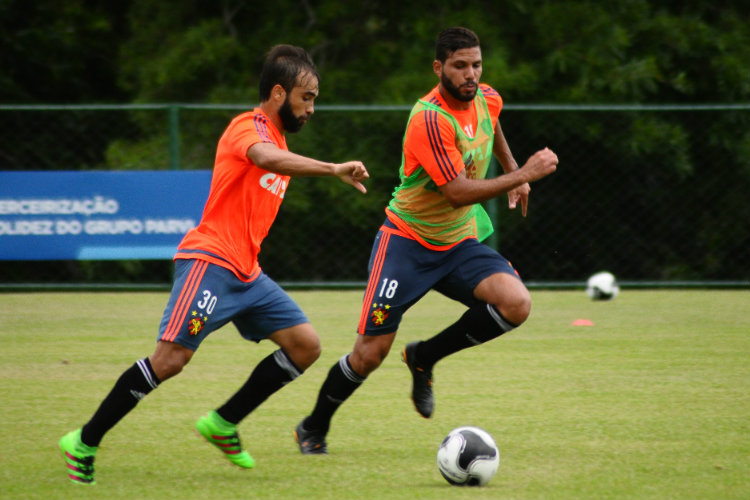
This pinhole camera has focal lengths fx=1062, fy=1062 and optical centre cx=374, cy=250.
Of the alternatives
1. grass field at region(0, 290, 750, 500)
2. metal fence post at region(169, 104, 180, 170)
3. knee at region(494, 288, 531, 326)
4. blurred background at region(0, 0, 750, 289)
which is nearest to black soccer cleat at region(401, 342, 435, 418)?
grass field at region(0, 290, 750, 500)

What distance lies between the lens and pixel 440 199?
548cm

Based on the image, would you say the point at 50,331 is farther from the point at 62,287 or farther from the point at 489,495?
the point at 489,495

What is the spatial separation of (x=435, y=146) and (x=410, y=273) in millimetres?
684

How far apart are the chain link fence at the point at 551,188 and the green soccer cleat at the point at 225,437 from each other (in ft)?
26.2

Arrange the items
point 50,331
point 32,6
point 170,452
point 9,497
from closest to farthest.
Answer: point 9,497, point 170,452, point 50,331, point 32,6

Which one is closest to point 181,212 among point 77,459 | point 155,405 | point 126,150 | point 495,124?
point 126,150

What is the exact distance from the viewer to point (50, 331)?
9250mm

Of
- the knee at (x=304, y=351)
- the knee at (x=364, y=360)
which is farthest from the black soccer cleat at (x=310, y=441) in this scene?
the knee at (x=304, y=351)

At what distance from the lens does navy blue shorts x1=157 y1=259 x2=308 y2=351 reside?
454 cm

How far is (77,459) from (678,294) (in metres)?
8.87

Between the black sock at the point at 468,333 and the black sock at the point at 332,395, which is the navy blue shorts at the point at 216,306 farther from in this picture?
the black sock at the point at 468,333

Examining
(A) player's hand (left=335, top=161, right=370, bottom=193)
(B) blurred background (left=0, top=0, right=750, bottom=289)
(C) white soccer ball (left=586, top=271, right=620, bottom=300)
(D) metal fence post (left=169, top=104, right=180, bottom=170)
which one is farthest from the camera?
(B) blurred background (left=0, top=0, right=750, bottom=289)

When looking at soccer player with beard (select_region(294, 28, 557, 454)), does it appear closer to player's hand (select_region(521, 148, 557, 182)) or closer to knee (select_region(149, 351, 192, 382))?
player's hand (select_region(521, 148, 557, 182))

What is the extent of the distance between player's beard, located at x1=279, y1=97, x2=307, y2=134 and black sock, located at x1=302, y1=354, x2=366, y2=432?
118cm
